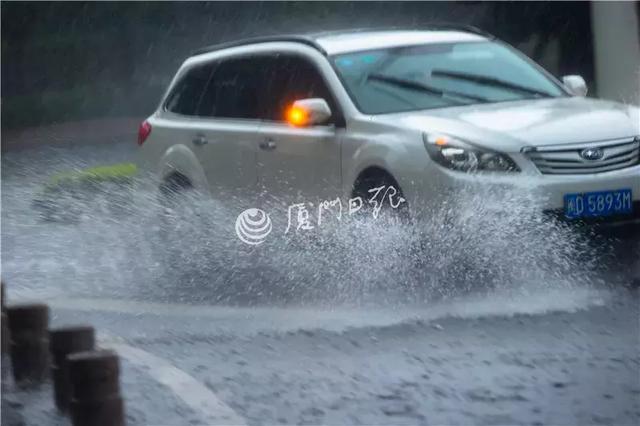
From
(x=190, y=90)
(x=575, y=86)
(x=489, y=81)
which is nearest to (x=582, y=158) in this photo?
(x=489, y=81)

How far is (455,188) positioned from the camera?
8.66 m

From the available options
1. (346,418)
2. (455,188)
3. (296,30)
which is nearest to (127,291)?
(455,188)

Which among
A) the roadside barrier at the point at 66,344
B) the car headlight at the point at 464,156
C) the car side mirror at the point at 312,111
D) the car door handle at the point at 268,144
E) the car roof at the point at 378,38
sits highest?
the car roof at the point at 378,38

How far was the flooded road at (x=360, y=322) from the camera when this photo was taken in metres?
6.14

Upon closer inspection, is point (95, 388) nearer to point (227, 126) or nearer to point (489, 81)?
point (489, 81)

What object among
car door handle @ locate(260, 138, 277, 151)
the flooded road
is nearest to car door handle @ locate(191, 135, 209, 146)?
the flooded road

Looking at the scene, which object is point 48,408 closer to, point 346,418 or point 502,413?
point 346,418

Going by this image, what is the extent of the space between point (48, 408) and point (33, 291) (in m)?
4.09

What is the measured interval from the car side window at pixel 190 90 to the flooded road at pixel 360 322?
972 millimetres

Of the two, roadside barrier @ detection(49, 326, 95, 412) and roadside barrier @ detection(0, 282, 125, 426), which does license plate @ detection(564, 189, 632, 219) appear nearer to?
roadside barrier @ detection(0, 282, 125, 426)

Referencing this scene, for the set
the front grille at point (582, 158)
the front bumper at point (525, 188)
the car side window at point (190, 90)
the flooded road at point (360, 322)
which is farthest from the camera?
the car side window at point (190, 90)

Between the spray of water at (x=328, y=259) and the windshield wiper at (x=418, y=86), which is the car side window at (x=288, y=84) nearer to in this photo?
the windshield wiper at (x=418, y=86)

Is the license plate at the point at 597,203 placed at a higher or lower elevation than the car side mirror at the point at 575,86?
lower

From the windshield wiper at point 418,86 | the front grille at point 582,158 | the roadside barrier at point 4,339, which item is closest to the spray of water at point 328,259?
the front grille at point 582,158
